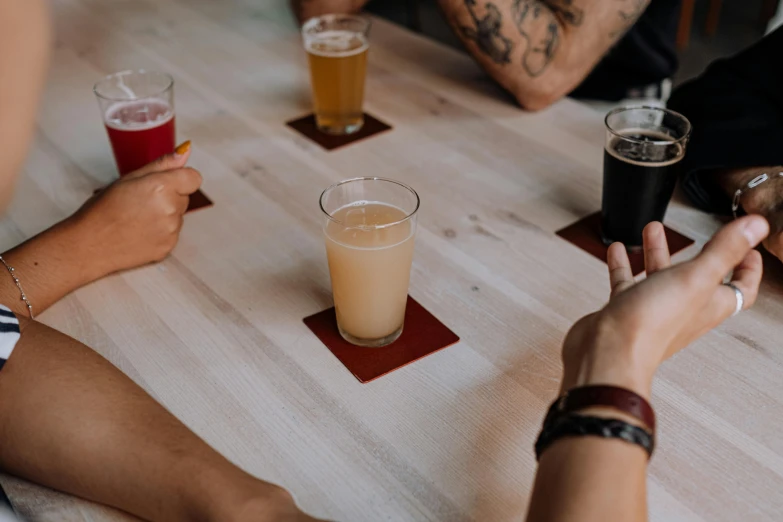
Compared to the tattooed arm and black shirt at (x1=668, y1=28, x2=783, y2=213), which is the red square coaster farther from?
black shirt at (x1=668, y1=28, x2=783, y2=213)

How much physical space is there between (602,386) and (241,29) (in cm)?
154

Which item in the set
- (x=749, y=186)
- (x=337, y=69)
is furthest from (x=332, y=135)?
(x=749, y=186)

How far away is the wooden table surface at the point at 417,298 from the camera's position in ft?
2.40

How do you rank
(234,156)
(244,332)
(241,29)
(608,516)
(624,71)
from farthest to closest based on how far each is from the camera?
(241,29) < (624,71) < (234,156) < (244,332) < (608,516)

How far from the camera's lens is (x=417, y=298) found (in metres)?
0.97

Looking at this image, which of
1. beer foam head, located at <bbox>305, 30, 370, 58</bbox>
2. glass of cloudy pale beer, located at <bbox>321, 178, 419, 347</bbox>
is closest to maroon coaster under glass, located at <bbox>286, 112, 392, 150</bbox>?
beer foam head, located at <bbox>305, 30, 370, 58</bbox>

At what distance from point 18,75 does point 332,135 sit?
85 cm

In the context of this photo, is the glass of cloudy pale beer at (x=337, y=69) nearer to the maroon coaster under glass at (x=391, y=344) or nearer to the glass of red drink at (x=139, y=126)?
the glass of red drink at (x=139, y=126)

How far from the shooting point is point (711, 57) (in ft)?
12.0

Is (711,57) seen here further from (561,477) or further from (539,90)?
(561,477)

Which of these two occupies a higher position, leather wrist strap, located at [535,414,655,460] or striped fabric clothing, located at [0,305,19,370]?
leather wrist strap, located at [535,414,655,460]

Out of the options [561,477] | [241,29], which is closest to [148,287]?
[561,477]

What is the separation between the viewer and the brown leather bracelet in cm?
62

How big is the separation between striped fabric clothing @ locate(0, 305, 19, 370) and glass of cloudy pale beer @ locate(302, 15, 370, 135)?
2.39 ft
